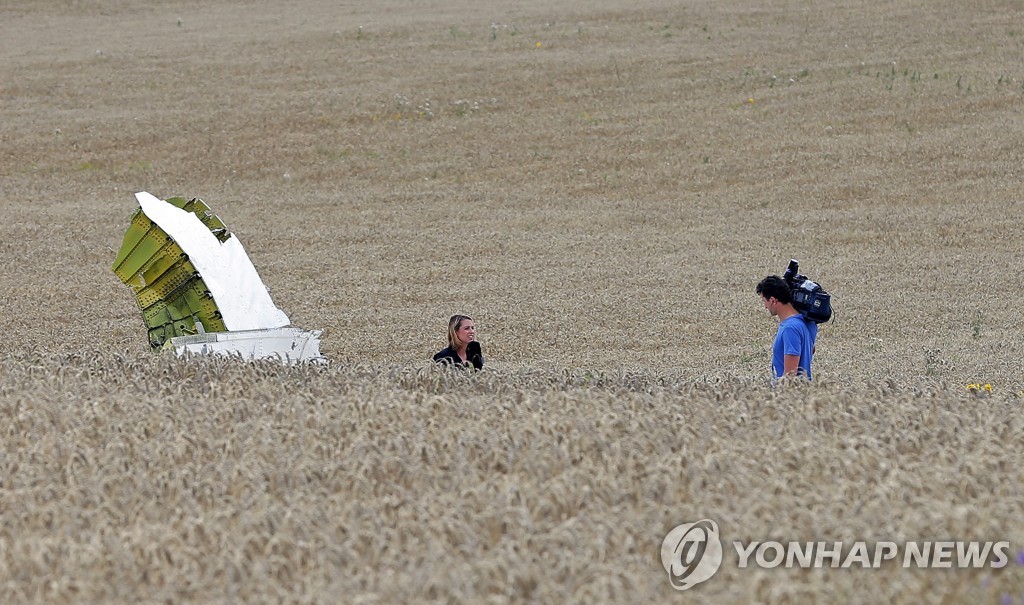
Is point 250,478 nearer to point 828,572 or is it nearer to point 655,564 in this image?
point 655,564

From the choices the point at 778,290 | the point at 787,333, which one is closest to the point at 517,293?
the point at 778,290

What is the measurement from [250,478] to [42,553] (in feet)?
2.87

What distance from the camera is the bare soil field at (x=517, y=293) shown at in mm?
4012

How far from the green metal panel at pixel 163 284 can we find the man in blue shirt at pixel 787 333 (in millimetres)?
4127

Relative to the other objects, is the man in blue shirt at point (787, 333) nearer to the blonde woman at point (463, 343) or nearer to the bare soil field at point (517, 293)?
the bare soil field at point (517, 293)

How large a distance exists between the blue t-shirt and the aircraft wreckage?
3380 millimetres

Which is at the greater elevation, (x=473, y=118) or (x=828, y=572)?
(x=473, y=118)

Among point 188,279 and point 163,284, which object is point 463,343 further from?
point 163,284

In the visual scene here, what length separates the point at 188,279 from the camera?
9531 mm

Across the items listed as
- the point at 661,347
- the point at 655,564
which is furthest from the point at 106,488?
the point at 661,347

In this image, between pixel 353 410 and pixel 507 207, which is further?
pixel 507 207

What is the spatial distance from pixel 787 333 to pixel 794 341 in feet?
0.22

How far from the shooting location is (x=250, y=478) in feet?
15.2

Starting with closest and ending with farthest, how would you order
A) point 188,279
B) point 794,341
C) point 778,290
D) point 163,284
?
point 794,341
point 778,290
point 188,279
point 163,284
